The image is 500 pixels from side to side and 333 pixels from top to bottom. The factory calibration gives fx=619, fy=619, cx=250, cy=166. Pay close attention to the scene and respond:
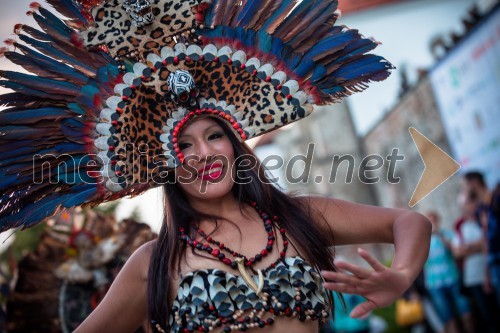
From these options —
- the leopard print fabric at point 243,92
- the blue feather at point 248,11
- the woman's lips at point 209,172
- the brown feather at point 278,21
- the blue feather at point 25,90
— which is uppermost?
the blue feather at point 248,11

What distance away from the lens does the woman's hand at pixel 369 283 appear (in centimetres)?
229

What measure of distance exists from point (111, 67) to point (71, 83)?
0.21 meters

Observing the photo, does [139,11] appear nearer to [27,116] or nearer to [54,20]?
[54,20]

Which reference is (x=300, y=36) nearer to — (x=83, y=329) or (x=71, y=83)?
(x=71, y=83)

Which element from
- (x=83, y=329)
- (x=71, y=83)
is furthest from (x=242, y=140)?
(x=83, y=329)

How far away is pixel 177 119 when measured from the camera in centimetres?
312

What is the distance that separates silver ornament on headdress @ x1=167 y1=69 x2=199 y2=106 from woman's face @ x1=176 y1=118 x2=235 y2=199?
13 centimetres

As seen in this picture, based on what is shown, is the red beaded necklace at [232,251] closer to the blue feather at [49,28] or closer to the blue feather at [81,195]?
the blue feather at [81,195]

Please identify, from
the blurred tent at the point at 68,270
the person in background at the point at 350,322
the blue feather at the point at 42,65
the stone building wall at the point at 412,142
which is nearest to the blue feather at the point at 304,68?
the blue feather at the point at 42,65

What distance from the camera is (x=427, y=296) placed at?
8.01 metres

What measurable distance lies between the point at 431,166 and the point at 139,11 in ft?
5.22

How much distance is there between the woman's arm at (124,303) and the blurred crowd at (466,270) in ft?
12.8

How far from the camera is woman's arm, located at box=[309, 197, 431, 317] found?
2.33m

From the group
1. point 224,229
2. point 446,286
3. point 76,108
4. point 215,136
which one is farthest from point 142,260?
point 446,286
